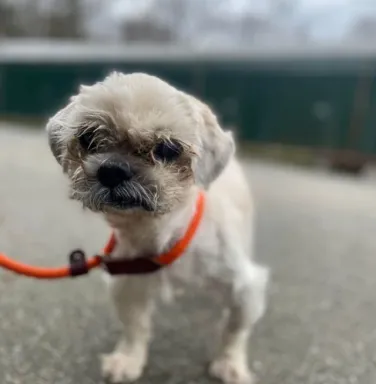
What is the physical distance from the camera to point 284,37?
312 inches

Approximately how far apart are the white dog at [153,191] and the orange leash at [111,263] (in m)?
0.02

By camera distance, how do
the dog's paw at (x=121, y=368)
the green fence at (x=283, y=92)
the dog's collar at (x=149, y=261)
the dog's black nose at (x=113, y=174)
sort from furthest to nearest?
the green fence at (x=283, y=92) < the dog's paw at (x=121, y=368) < the dog's collar at (x=149, y=261) < the dog's black nose at (x=113, y=174)

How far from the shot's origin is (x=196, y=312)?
2.17 metres

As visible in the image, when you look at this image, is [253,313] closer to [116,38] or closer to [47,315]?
[47,315]

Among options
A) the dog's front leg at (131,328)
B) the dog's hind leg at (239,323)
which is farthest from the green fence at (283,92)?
the dog's front leg at (131,328)

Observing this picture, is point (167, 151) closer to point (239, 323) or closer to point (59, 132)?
point (59, 132)

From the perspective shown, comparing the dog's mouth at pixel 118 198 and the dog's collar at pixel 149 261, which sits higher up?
the dog's mouth at pixel 118 198

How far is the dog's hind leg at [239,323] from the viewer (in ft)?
5.57

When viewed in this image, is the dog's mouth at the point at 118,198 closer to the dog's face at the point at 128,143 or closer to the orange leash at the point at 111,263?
the dog's face at the point at 128,143

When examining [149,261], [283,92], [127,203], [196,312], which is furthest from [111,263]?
[283,92]

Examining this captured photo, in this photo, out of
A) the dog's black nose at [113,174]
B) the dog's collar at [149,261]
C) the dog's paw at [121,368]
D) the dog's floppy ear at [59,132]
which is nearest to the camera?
the dog's black nose at [113,174]

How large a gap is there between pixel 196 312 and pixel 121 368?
53 cm

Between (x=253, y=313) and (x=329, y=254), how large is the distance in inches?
55.2

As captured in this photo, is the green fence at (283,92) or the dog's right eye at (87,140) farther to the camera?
the green fence at (283,92)
